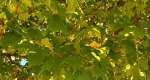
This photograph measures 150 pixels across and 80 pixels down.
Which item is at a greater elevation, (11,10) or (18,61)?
(18,61)

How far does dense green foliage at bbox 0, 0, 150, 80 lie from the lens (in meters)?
2.16

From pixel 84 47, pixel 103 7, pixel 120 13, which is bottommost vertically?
pixel 84 47

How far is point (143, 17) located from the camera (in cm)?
329

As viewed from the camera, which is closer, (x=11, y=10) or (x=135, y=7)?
(x=11, y=10)

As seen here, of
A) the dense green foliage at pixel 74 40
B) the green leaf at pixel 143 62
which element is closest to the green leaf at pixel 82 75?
the dense green foliage at pixel 74 40

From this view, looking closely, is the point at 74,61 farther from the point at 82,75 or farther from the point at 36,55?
the point at 36,55

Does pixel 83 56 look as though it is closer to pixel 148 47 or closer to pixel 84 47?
pixel 84 47

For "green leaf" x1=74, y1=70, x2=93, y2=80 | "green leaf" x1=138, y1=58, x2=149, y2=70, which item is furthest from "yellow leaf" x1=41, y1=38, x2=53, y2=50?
"green leaf" x1=138, y1=58, x2=149, y2=70

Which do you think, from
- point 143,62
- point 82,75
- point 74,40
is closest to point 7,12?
point 74,40

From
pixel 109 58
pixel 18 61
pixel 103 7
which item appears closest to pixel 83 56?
pixel 109 58

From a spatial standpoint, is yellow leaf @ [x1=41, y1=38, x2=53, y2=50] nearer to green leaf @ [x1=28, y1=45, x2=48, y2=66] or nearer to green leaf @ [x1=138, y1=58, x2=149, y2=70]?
green leaf @ [x1=28, y1=45, x2=48, y2=66]

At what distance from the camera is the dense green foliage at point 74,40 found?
2160 millimetres

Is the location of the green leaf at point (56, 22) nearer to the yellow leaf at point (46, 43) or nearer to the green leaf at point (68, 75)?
the yellow leaf at point (46, 43)

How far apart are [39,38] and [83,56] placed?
1.10 feet
